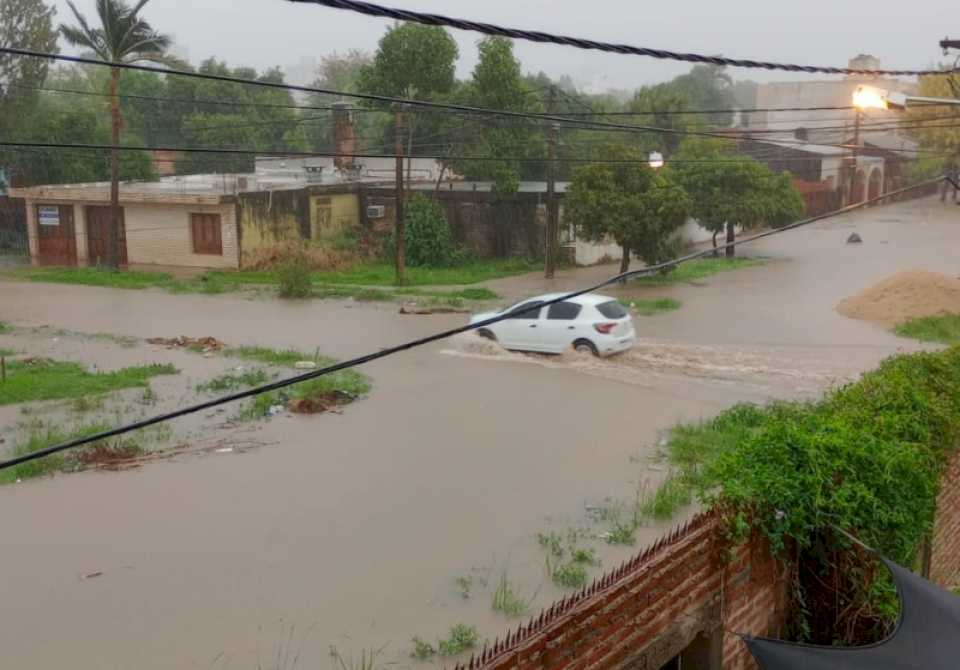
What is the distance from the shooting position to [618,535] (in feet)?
35.0

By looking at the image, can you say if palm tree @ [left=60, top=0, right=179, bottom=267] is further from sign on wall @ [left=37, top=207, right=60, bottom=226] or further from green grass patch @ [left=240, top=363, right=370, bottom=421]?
green grass patch @ [left=240, top=363, right=370, bottom=421]

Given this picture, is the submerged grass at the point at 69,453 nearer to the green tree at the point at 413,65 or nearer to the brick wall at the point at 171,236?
the brick wall at the point at 171,236

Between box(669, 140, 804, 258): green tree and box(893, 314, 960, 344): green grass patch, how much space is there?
11.9m

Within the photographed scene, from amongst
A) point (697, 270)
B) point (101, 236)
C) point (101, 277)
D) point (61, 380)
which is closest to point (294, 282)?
point (101, 277)

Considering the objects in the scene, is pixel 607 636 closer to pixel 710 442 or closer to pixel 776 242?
pixel 710 442

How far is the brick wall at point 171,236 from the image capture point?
33844 millimetres

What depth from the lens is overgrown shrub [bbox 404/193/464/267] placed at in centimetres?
3491

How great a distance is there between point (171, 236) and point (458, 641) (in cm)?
2951

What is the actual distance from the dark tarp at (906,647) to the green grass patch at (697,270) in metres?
25.4

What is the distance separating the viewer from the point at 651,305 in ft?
86.7

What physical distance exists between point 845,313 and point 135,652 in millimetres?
21816

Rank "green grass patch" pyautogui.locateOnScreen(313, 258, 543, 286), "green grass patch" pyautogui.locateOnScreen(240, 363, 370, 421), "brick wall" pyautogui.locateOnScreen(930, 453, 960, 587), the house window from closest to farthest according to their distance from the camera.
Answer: "brick wall" pyautogui.locateOnScreen(930, 453, 960, 587)
"green grass patch" pyautogui.locateOnScreen(240, 363, 370, 421)
"green grass patch" pyautogui.locateOnScreen(313, 258, 543, 286)
the house window

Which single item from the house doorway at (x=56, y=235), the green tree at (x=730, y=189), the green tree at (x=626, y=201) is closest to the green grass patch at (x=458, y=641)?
the green tree at (x=626, y=201)

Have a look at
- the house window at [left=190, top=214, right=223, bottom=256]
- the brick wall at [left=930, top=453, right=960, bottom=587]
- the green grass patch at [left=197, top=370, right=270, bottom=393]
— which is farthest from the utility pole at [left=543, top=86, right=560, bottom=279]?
the brick wall at [left=930, top=453, right=960, bottom=587]
